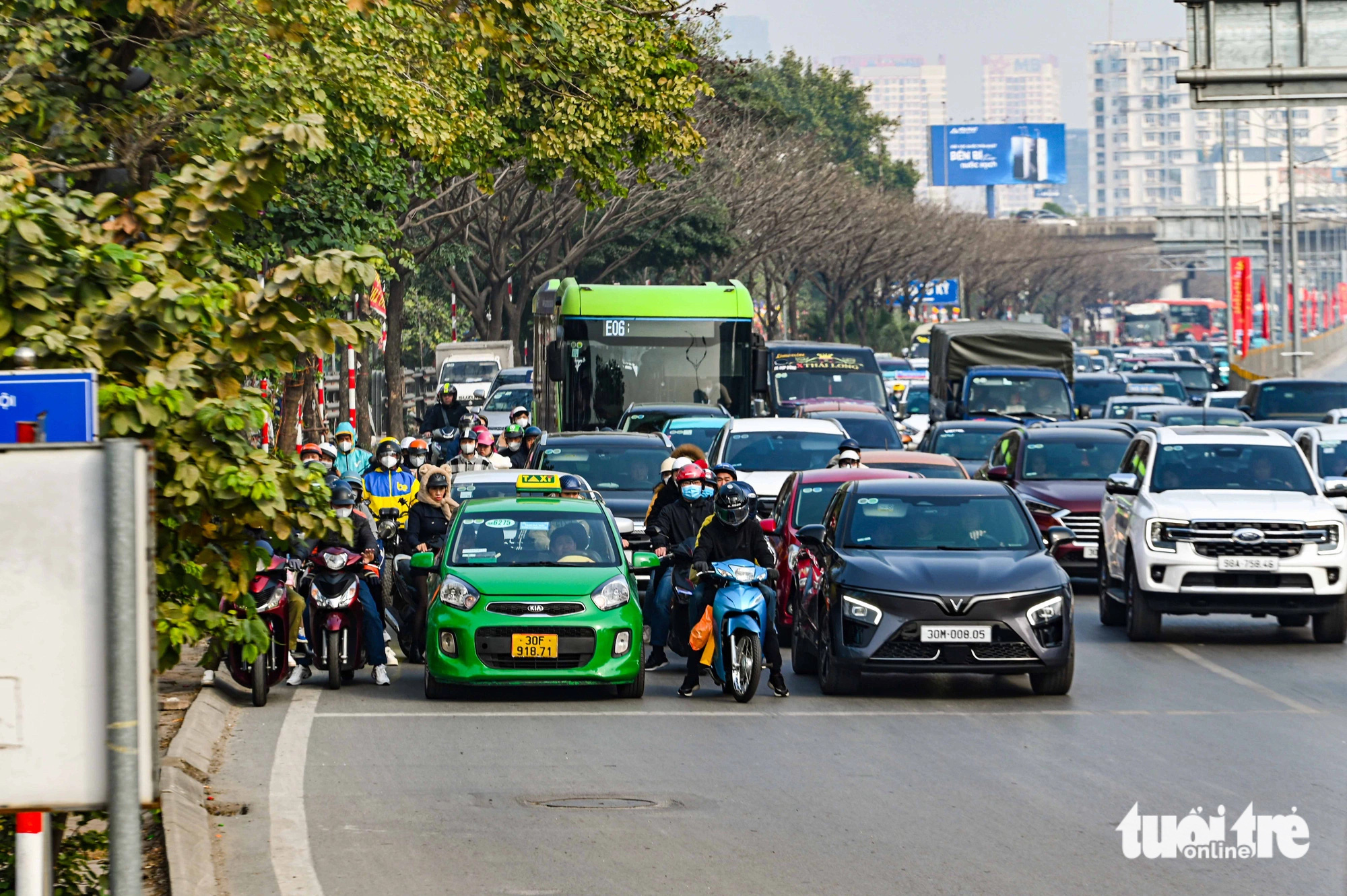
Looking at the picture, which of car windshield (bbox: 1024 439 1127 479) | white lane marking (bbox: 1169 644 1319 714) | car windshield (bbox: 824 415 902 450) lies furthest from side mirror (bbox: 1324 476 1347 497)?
car windshield (bbox: 824 415 902 450)

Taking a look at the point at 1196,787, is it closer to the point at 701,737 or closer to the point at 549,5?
the point at 701,737

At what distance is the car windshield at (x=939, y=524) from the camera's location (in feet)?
48.4

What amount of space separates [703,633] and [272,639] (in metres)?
2.92

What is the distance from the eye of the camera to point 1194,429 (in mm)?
18422

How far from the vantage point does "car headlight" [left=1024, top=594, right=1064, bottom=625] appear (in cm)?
1379

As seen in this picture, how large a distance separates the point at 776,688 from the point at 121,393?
308 inches

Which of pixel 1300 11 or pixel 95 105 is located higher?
pixel 1300 11

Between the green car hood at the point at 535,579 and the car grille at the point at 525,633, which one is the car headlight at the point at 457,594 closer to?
the green car hood at the point at 535,579

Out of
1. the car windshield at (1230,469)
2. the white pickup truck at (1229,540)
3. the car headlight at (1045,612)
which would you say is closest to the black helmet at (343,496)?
the car headlight at (1045,612)

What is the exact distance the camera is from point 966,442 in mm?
29156

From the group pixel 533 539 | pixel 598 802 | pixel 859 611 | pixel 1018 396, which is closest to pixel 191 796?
pixel 598 802

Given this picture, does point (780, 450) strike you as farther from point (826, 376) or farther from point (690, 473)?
point (826, 376)

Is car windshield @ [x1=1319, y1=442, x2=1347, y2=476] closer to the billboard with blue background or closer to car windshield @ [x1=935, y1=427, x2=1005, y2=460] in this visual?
car windshield @ [x1=935, y1=427, x2=1005, y2=460]

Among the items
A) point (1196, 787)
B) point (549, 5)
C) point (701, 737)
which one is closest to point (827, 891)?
point (1196, 787)
